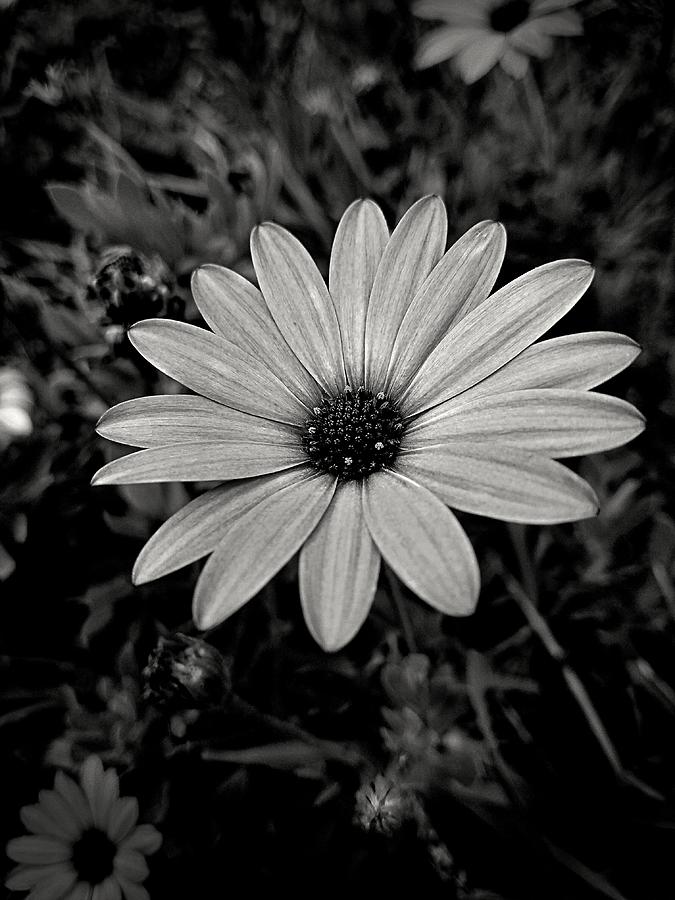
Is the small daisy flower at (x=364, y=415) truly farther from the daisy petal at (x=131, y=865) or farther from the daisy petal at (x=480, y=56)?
the daisy petal at (x=480, y=56)

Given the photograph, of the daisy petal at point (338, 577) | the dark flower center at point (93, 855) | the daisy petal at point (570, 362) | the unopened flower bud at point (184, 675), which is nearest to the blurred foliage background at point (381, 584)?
the unopened flower bud at point (184, 675)

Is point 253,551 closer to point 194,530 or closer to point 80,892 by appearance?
point 194,530

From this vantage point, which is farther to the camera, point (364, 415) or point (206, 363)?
point (364, 415)

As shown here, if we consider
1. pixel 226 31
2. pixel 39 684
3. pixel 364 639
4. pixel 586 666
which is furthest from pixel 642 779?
pixel 226 31

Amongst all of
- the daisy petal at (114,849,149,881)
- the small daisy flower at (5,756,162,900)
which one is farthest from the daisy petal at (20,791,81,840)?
the daisy petal at (114,849,149,881)

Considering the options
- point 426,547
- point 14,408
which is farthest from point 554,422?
point 14,408

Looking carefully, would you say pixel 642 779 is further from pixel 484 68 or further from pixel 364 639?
pixel 484 68
